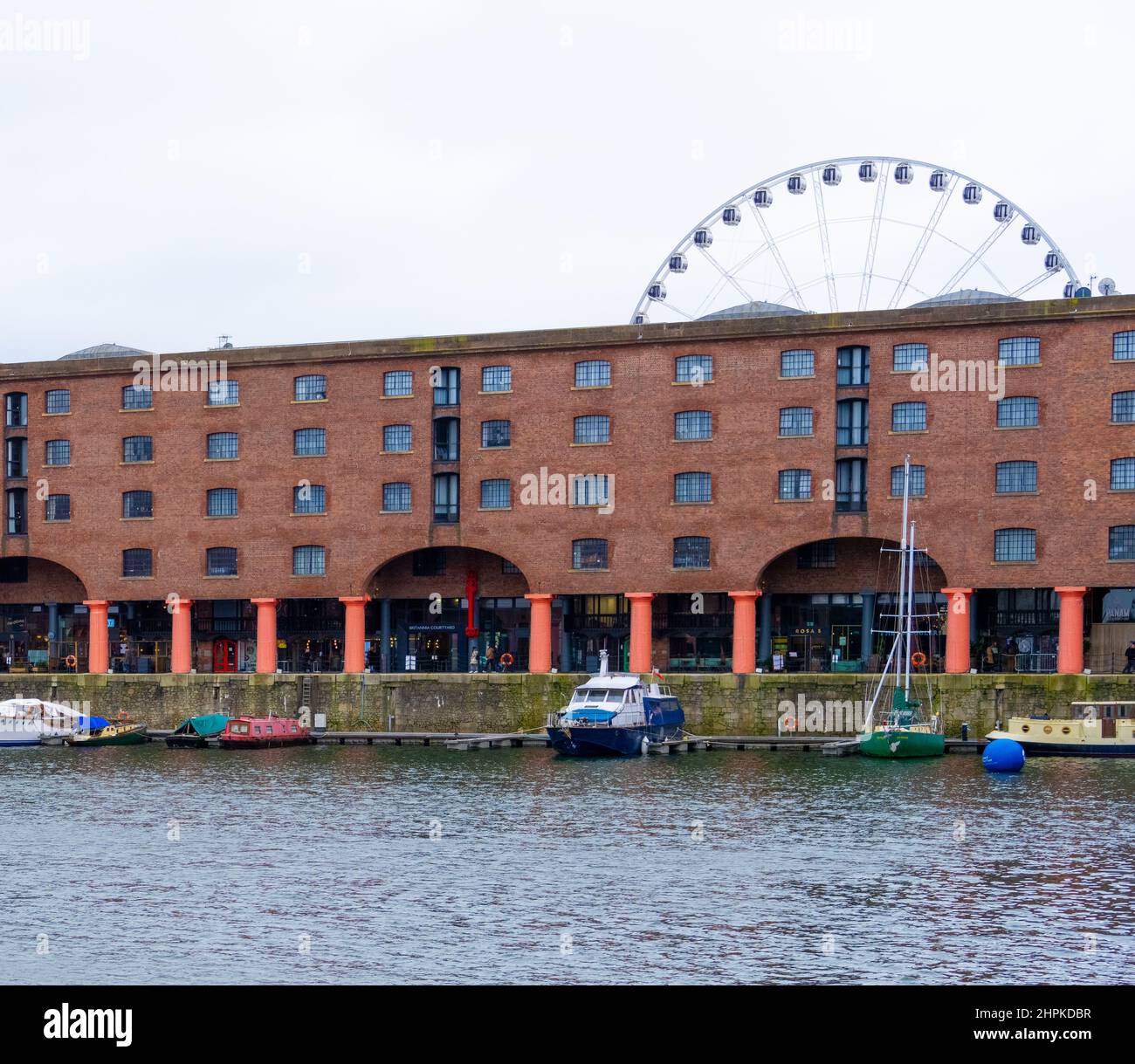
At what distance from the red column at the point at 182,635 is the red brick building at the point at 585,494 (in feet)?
0.67

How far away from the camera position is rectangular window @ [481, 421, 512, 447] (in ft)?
293

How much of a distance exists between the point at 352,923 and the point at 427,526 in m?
54.9

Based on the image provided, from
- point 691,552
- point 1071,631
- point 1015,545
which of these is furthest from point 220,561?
point 1071,631

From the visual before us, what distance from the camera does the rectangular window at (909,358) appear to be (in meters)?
83.7

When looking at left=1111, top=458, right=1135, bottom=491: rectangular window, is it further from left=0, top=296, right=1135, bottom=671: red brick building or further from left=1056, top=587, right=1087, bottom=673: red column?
left=1056, top=587, right=1087, bottom=673: red column

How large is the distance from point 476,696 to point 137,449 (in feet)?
82.3

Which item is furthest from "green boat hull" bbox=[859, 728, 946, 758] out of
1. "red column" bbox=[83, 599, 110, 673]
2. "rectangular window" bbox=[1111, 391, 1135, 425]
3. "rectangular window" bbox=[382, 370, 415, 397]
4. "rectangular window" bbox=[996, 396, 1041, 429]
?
"red column" bbox=[83, 599, 110, 673]

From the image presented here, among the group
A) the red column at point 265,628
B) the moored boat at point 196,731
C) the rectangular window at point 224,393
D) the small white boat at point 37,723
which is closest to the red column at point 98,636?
the small white boat at point 37,723

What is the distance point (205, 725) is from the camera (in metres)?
85.6

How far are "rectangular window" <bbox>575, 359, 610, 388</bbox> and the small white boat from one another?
98.1ft

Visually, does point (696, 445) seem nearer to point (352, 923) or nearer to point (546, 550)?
point (546, 550)

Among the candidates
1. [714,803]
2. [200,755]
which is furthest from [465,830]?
[200,755]

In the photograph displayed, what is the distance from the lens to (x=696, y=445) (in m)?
86.9

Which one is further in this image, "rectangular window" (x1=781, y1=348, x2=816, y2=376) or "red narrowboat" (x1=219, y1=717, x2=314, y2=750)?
"rectangular window" (x1=781, y1=348, x2=816, y2=376)
